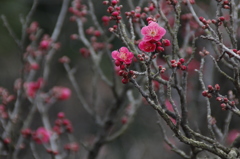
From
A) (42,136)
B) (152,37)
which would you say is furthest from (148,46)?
(42,136)

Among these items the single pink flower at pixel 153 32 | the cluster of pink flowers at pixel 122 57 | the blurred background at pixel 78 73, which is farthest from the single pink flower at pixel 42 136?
the blurred background at pixel 78 73

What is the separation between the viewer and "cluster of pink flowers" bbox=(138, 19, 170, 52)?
1724mm

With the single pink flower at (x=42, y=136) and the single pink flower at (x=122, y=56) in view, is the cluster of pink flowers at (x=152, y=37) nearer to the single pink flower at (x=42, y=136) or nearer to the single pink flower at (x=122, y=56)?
the single pink flower at (x=122, y=56)

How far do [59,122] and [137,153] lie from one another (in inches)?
90.1

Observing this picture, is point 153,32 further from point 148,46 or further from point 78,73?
point 78,73

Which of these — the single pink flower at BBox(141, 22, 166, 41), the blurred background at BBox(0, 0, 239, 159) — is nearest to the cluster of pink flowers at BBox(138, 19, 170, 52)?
the single pink flower at BBox(141, 22, 166, 41)

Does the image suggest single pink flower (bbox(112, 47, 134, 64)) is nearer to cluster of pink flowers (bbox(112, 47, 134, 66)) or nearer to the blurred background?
cluster of pink flowers (bbox(112, 47, 134, 66))

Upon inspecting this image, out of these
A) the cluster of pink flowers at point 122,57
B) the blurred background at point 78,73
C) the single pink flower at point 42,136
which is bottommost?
the blurred background at point 78,73

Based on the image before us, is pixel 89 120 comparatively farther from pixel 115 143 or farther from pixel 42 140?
pixel 42 140

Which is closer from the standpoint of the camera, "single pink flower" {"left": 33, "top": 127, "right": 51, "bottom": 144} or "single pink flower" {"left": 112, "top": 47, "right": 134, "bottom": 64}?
"single pink flower" {"left": 112, "top": 47, "right": 134, "bottom": 64}

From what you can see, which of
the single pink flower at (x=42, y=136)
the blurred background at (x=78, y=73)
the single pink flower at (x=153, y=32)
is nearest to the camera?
the single pink flower at (x=153, y=32)

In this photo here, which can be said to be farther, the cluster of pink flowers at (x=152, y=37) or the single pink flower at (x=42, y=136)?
the single pink flower at (x=42, y=136)

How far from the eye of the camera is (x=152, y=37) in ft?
5.67

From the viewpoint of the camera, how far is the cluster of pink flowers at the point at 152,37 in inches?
67.9
